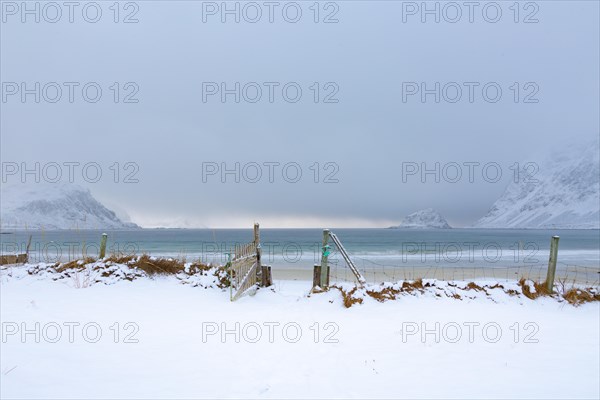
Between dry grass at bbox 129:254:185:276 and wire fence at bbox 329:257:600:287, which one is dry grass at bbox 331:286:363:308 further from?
dry grass at bbox 129:254:185:276

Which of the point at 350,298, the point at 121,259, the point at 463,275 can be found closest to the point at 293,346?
the point at 350,298

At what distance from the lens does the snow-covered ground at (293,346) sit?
4.45 m

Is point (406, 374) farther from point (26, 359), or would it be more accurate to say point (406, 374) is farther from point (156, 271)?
point (156, 271)

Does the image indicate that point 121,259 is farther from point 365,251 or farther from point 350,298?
point 365,251

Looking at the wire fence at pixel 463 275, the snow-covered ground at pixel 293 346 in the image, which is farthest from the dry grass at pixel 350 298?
the wire fence at pixel 463 275

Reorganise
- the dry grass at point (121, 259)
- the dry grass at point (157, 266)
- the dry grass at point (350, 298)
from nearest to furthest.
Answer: the dry grass at point (350, 298) < the dry grass at point (157, 266) < the dry grass at point (121, 259)

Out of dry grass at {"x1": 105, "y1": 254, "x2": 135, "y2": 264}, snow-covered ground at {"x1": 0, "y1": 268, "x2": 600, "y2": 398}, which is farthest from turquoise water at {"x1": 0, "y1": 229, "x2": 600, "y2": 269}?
snow-covered ground at {"x1": 0, "y1": 268, "x2": 600, "y2": 398}

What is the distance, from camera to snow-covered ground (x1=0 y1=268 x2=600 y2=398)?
4.45 metres

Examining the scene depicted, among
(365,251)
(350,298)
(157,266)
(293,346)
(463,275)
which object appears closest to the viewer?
(293,346)

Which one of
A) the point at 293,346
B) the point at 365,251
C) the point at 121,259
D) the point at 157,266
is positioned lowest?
the point at 365,251

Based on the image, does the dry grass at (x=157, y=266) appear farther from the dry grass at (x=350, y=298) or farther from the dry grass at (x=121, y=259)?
the dry grass at (x=350, y=298)

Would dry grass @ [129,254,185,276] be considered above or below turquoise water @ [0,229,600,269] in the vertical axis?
above

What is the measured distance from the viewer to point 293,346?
611 centimetres

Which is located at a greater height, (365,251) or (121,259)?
(121,259)
